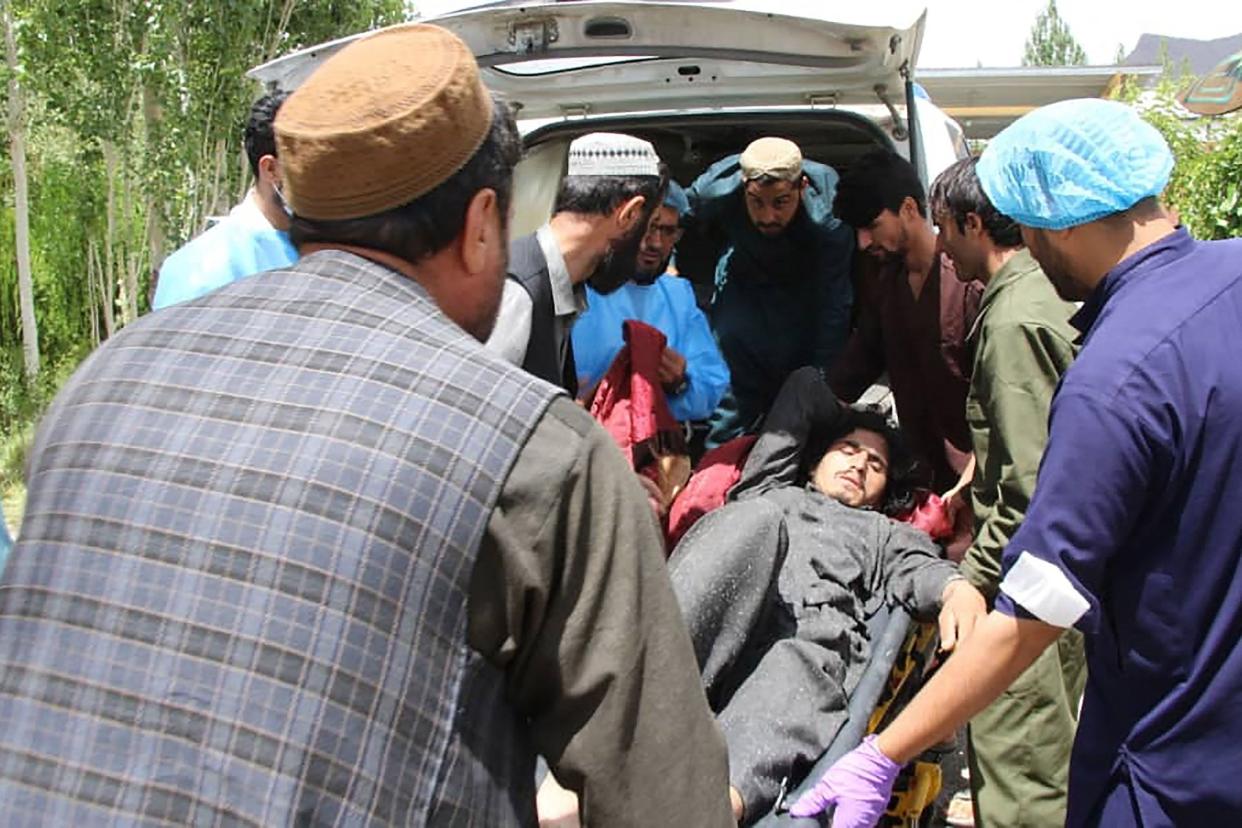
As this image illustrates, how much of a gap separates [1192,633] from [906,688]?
1.62m

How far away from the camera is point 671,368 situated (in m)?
3.77

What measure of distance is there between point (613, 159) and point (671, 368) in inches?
37.1

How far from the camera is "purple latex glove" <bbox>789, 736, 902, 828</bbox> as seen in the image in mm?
2303

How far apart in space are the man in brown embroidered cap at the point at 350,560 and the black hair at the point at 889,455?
2681 mm

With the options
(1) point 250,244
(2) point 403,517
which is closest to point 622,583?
(2) point 403,517

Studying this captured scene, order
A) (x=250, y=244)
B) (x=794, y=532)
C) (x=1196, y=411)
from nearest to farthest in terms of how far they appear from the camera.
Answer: (x=1196, y=411) → (x=250, y=244) → (x=794, y=532)

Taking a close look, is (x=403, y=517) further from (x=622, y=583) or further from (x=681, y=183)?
(x=681, y=183)

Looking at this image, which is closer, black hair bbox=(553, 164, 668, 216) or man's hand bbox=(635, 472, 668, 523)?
black hair bbox=(553, 164, 668, 216)

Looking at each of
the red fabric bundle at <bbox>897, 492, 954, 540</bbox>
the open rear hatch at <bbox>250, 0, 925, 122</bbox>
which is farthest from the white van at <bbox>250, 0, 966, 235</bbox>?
the red fabric bundle at <bbox>897, 492, 954, 540</bbox>

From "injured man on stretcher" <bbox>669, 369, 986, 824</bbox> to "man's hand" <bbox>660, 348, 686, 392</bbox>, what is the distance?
13.1 inches

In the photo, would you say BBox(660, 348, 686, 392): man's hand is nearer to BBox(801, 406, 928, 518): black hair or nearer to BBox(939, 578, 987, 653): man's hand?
BBox(801, 406, 928, 518): black hair

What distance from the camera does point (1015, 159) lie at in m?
2.01

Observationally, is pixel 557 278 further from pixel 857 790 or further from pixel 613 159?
Result: pixel 857 790

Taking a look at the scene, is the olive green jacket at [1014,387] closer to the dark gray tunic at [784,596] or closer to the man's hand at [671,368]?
the dark gray tunic at [784,596]
